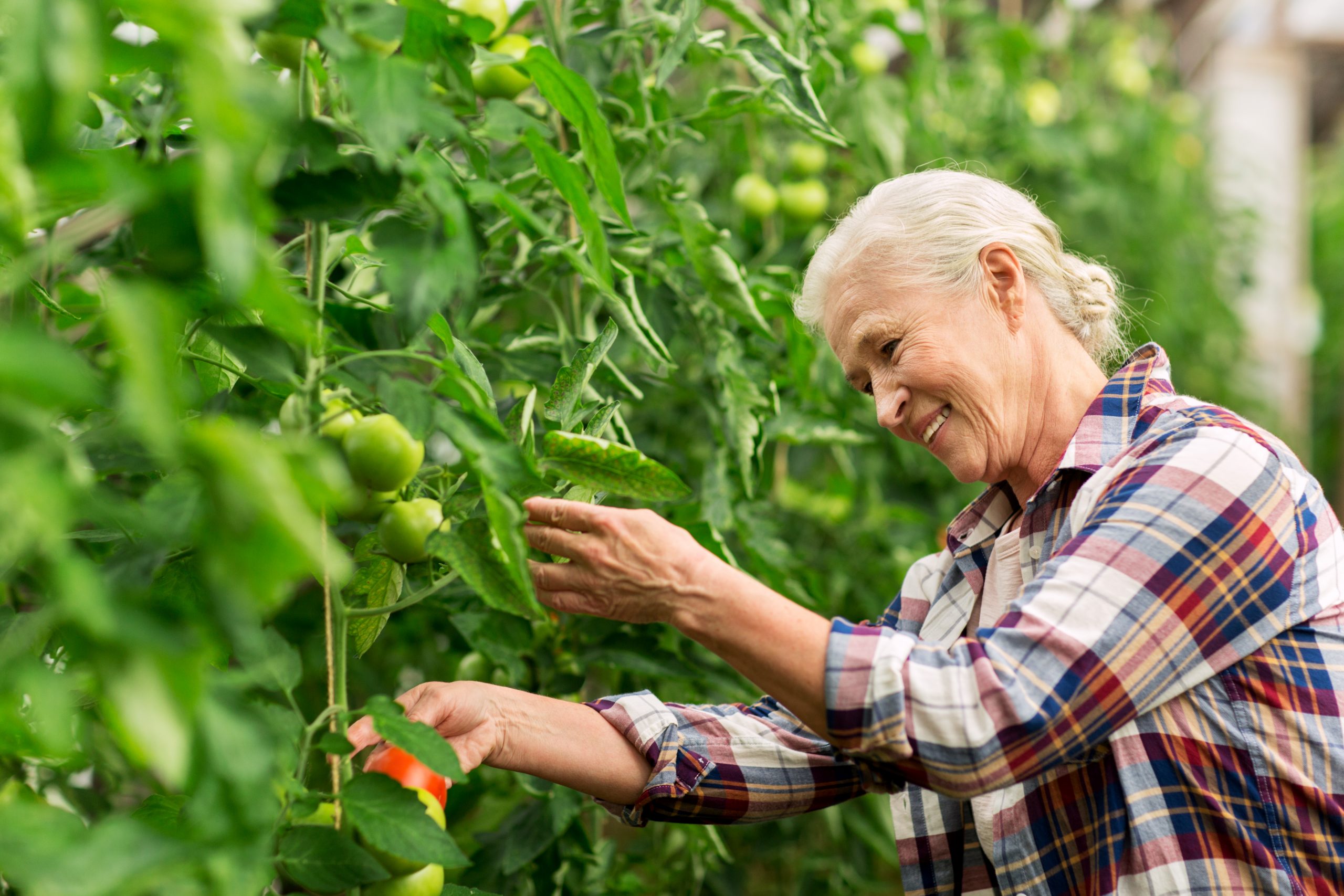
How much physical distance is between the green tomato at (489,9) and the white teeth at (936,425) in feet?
1.79

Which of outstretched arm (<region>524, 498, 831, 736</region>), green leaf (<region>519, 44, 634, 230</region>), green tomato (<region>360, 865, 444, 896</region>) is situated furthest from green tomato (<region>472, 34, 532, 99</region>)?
green tomato (<region>360, 865, 444, 896</region>)

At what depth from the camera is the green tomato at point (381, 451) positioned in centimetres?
67

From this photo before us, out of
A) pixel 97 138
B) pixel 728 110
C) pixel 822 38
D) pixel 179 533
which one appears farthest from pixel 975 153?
pixel 179 533

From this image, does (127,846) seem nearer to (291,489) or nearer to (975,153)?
(291,489)

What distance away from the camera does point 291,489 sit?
396mm

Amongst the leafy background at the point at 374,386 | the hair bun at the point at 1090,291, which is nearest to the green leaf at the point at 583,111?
the leafy background at the point at 374,386

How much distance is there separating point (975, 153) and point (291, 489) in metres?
2.01

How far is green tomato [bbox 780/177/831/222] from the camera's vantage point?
5.58ft

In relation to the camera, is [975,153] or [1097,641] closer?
[1097,641]

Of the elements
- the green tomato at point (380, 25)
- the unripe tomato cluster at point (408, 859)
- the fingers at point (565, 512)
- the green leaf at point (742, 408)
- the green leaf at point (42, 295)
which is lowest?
the unripe tomato cluster at point (408, 859)

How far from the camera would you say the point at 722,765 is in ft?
3.61

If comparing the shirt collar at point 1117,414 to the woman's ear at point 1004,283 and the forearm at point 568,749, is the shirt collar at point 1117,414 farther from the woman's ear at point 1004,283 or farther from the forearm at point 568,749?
the forearm at point 568,749

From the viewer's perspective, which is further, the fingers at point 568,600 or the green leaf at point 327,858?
the fingers at point 568,600

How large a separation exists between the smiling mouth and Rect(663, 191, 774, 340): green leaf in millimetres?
189
